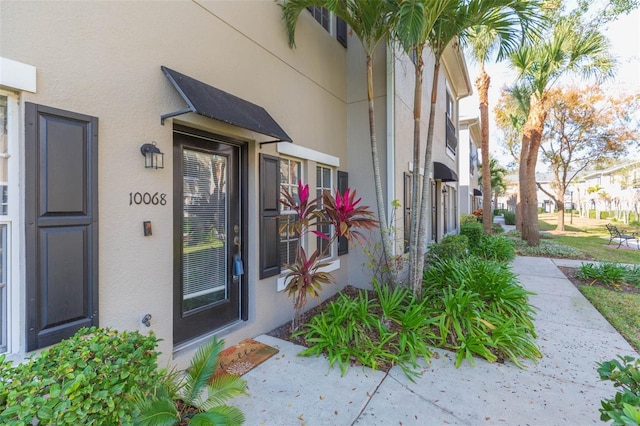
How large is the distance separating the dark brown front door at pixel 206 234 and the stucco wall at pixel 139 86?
0.67ft

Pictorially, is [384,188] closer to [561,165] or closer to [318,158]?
[318,158]

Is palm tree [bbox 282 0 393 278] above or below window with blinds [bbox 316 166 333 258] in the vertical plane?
above

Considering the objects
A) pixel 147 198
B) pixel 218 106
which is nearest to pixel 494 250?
pixel 218 106

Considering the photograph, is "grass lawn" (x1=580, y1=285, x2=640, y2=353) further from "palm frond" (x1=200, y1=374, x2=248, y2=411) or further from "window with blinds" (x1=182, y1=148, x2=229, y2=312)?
"window with blinds" (x1=182, y1=148, x2=229, y2=312)

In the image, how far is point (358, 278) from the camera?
20.9 feet

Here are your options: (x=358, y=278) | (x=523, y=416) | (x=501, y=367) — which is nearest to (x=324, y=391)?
(x=523, y=416)

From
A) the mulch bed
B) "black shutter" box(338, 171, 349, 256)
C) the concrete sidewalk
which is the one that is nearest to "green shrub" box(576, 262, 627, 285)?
the mulch bed

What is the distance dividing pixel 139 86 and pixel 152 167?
0.78 meters

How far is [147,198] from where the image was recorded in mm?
2971

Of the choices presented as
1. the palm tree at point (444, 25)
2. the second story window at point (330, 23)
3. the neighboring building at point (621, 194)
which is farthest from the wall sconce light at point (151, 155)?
the neighboring building at point (621, 194)

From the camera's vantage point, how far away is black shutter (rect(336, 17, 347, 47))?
6.30m

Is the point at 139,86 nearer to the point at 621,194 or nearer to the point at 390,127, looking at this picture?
the point at 390,127

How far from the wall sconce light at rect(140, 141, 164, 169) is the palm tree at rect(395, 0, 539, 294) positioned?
3.29 metres

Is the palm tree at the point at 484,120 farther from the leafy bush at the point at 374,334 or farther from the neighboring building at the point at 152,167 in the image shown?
the leafy bush at the point at 374,334
